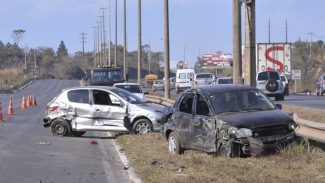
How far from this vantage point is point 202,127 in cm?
1262

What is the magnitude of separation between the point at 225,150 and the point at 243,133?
554 mm

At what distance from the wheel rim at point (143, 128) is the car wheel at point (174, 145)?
14.9 feet

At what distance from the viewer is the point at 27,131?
2119cm

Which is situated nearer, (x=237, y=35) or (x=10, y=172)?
(x=10, y=172)

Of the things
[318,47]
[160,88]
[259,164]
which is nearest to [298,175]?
[259,164]

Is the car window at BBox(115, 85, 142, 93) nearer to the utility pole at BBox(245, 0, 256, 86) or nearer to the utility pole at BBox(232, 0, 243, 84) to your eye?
the utility pole at BBox(232, 0, 243, 84)

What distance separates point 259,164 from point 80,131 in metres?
9.49

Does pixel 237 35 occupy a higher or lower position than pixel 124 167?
higher

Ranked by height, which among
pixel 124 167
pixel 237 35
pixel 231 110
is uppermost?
pixel 237 35

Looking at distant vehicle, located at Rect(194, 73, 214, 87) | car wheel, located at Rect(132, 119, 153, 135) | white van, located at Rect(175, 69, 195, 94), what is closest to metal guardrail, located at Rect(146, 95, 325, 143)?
car wheel, located at Rect(132, 119, 153, 135)

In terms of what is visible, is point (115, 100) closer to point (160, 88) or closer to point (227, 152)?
point (227, 152)

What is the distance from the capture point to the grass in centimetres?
974

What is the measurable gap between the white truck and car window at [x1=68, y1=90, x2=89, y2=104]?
2064cm

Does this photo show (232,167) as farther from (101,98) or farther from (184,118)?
(101,98)
